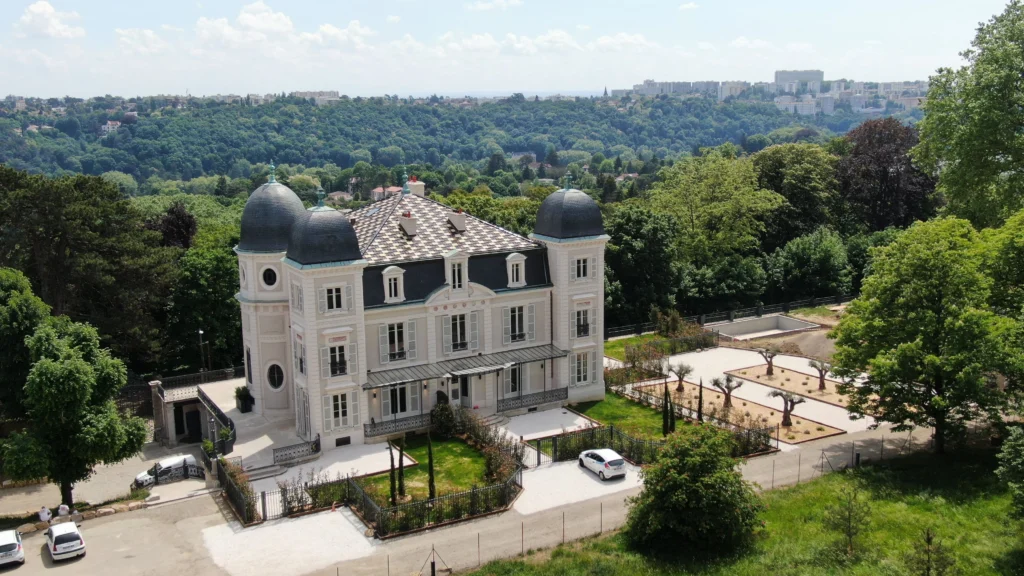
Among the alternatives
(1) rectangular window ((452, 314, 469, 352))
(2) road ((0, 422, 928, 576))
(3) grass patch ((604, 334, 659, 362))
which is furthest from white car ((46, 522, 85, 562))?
(3) grass patch ((604, 334, 659, 362))

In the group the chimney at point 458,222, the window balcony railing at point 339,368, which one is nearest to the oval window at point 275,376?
the window balcony railing at point 339,368

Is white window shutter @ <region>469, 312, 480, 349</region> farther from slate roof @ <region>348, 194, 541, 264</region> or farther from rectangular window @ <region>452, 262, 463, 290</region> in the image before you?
slate roof @ <region>348, 194, 541, 264</region>

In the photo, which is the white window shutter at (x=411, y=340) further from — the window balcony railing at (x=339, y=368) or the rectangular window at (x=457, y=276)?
the window balcony railing at (x=339, y=368)

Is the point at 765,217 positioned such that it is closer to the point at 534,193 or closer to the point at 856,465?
the point at 534,193

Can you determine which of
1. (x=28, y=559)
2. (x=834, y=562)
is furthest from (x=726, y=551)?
(x=28, y=559)

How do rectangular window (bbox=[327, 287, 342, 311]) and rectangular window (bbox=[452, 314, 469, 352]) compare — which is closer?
rectangular window (bbox=[327, 287, 342, 311])

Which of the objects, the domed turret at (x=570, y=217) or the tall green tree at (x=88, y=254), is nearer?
the domed turret at (x=570, y=217)
